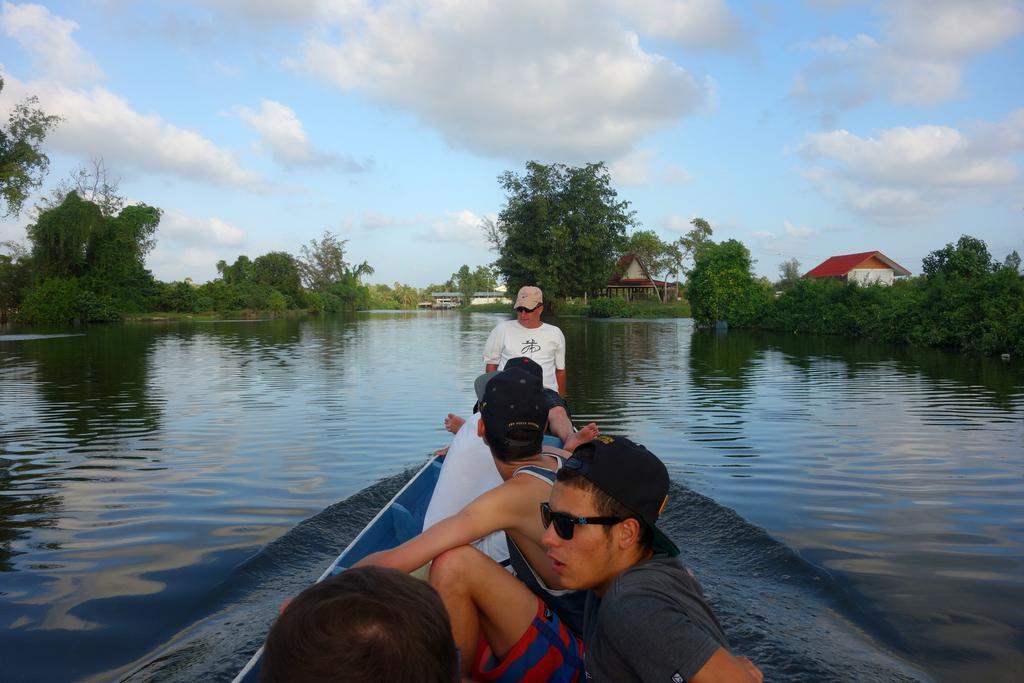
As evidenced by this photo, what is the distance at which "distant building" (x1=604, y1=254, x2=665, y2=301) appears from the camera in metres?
84.0

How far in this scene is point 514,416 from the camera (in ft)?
9.85

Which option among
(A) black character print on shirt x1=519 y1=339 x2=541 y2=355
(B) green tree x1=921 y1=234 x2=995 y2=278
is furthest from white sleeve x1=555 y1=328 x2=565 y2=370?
(B) green tree x1=921 y1=234 x2=995 y2=278

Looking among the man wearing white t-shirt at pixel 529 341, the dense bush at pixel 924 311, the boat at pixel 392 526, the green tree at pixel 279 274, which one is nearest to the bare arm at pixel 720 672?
the boat at pixel 392 526

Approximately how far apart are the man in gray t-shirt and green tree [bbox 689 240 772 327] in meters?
45.2

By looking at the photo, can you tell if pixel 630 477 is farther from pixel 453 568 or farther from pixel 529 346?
pixel 529 346

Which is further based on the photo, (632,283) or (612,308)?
(632,283)

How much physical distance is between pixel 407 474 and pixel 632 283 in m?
78.3

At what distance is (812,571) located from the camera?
5.24 metres

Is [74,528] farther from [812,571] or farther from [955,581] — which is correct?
[955,581]

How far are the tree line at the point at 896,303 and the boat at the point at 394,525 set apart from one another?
77.4ft

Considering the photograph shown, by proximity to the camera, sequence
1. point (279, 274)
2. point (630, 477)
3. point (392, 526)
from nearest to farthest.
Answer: point (630, 477), point (392, 526), point (279, 274)

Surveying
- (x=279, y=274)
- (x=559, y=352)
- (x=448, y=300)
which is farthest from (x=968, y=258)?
(x=448, y=300)

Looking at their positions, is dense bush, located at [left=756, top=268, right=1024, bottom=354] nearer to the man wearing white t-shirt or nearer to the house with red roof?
the man wearing white t-shirt

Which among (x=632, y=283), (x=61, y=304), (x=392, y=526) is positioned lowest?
(x=392, y=526)
